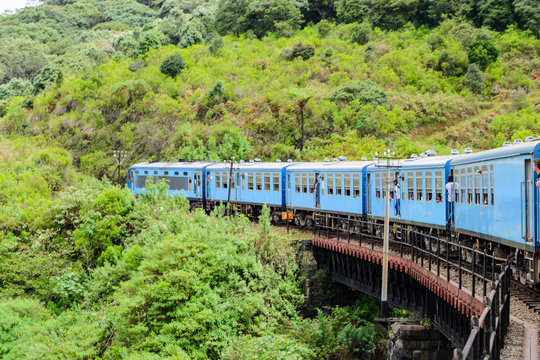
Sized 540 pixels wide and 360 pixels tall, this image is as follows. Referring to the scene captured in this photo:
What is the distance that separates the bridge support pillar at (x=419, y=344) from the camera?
18844mm

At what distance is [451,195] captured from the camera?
19469 millimetres

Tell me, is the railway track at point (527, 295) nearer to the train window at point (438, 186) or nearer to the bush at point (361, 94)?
the train window at point (438, 186)

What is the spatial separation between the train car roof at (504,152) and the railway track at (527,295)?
3091 millimetres

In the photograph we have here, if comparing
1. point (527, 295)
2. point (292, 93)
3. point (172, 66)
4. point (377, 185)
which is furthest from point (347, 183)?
point (172, 66)

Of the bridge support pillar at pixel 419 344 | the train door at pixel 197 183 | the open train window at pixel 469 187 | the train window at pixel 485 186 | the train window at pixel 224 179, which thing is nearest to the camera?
the train window at pixel 485 186

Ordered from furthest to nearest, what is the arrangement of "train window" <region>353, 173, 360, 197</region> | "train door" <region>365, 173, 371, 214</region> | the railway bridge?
"train window" <region>353, 173, 360, 197</region>
"train door" <region>365, 173, 371, 214</region>
the railway bridge

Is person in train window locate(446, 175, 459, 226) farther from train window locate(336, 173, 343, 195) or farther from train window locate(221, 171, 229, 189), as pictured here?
train window locate(221, 171, 229, 189)

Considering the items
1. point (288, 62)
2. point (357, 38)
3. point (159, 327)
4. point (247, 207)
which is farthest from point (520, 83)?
point (159, 327)

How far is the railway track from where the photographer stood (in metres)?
12.8

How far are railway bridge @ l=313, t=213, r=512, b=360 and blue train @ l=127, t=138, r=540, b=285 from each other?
61cm

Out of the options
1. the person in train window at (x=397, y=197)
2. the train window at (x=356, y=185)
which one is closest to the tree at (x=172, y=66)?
the train window at (x=356, y=185)

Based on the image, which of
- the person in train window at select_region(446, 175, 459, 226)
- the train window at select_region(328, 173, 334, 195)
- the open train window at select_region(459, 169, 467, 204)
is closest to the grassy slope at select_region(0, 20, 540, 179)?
the train window at select_region(328, 173, 334, 195)

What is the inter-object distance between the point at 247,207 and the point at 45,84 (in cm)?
4683

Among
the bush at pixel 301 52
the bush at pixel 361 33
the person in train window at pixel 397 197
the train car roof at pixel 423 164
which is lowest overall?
the person in train window at pixel 397 197
